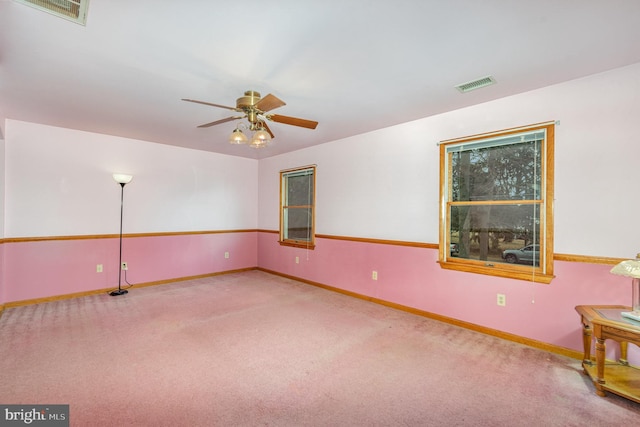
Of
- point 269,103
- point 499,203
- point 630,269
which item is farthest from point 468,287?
point 269,103

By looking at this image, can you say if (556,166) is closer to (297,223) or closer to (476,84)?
(476,84)

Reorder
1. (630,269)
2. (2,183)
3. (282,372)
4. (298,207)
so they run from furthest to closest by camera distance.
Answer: (298,207), (2,183), (282,372), (630,269)

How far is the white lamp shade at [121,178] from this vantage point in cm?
420

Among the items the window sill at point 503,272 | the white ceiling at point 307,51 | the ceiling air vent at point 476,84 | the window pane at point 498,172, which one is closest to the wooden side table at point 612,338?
the window sill at point 503,272

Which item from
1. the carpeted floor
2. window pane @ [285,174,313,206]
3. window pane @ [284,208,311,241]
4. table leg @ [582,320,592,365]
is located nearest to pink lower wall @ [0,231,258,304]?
the carpeted floor

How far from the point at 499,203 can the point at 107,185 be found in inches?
212

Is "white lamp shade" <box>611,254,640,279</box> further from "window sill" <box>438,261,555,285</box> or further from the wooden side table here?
"window sill" <box>438,261,555,285</box>

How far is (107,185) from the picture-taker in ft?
14.6

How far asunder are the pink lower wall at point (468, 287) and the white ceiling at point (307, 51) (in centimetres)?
176

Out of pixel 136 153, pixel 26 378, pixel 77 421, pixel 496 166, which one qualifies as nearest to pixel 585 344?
pixel 496 166

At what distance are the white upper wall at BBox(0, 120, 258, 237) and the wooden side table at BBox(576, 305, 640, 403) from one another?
543 cm

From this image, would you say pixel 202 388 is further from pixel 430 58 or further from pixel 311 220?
pixel 311 220

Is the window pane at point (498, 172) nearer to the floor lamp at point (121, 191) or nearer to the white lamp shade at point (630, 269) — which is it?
the white lamp shade at point (630, 269)

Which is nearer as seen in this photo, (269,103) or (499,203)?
(269,103)
